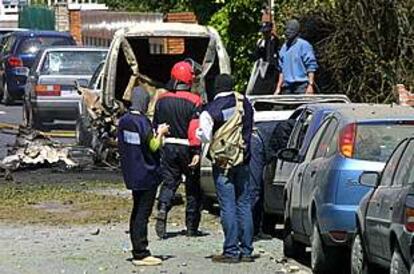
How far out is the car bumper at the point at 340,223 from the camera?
12125 millimetres

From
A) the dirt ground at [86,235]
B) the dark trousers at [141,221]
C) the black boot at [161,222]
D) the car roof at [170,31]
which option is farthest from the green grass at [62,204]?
the dark trousers at [141,221]

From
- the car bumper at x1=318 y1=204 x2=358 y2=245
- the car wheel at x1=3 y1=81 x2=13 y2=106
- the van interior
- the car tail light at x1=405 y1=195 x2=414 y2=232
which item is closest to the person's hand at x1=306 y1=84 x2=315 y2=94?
the van interior

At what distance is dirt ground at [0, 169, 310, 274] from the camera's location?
524 inches

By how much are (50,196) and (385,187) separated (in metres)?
8.76

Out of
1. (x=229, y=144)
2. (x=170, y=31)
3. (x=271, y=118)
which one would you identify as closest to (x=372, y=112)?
(x=229, y=144)

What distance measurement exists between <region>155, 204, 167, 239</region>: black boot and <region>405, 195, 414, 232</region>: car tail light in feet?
18.0

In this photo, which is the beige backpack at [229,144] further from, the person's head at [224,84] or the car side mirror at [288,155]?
the car side mirror at [288,155]

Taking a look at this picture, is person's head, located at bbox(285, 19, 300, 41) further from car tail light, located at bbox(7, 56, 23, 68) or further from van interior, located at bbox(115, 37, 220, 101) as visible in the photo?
car tail light, located at bbox(7, 56, 23, 68)

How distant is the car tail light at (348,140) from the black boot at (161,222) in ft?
10.6

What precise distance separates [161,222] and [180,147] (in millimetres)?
888

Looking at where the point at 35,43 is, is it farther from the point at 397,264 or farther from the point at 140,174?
the point at 397,264

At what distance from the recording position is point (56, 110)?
92.0 feet

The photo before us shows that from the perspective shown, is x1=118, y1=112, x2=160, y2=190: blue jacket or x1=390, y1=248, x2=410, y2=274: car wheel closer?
x1=390, y1=248, x2=410, y2=274: car wheel

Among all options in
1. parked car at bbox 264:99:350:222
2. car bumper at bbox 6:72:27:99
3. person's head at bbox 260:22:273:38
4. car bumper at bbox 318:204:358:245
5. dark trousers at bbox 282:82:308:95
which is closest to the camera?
car bumper at bbox 318:204:358:245
